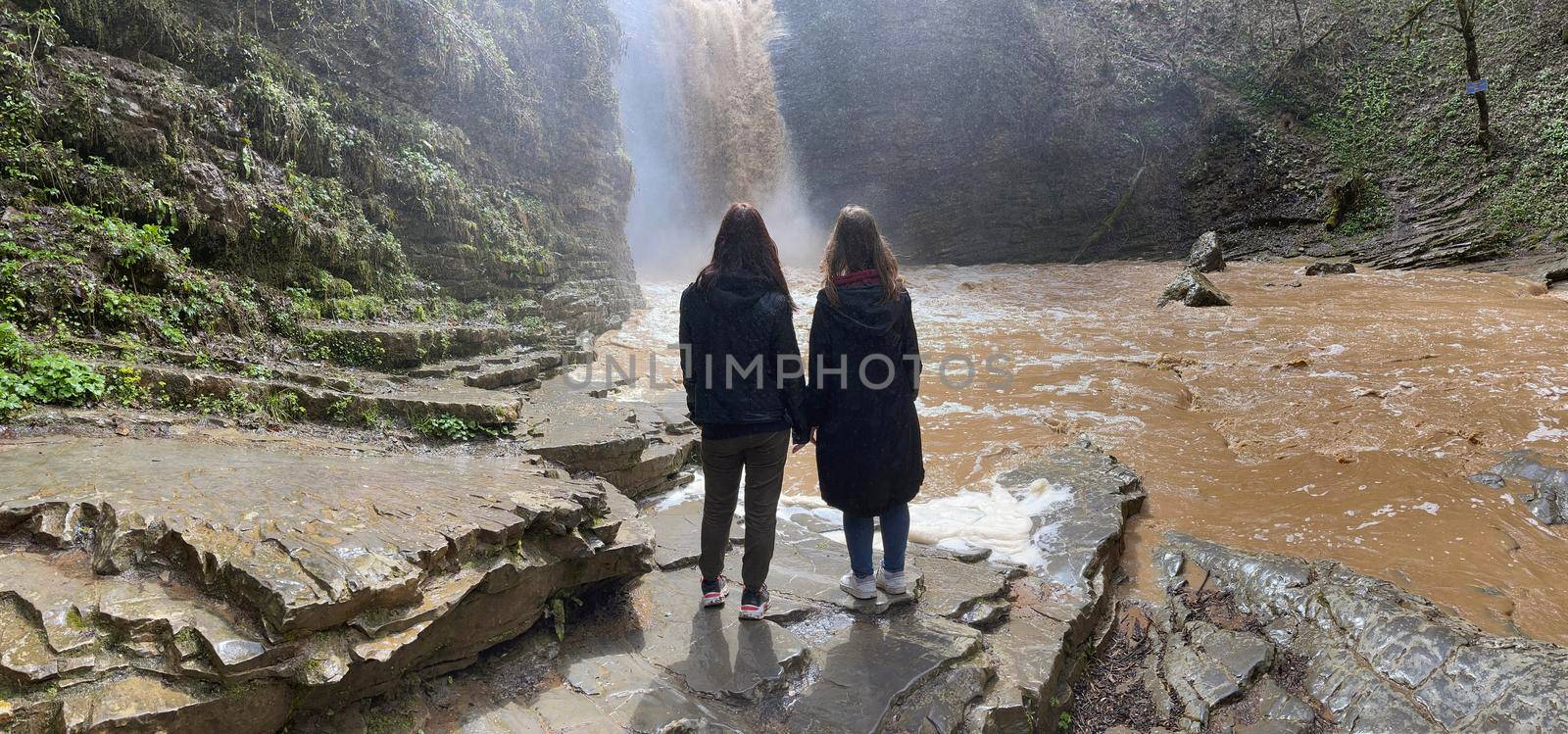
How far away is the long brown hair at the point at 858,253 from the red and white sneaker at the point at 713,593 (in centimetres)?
147

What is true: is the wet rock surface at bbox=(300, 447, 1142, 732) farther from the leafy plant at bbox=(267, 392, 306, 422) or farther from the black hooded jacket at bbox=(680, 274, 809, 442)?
the leafy plant at bbox=(267, 392, 306, 422)

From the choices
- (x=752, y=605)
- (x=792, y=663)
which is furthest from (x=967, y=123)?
(x=792, y=663)

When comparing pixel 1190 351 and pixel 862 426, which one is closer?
pixel 862 426

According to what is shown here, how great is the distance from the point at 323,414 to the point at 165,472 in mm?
2014

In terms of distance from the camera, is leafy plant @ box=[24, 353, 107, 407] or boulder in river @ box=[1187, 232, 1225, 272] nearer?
leafy plant @ box=[24, 353, 107, 407]

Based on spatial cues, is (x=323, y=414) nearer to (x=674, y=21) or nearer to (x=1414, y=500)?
(x=1414, y=500)

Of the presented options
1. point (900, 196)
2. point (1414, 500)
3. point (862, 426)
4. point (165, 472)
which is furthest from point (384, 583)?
point (900, 196)

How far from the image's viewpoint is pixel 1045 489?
18.2ft

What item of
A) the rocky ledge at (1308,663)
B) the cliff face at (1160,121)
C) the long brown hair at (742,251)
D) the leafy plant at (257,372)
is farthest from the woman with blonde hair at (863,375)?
the cliff face at (1160,121)

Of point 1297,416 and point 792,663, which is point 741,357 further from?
point 1297,416

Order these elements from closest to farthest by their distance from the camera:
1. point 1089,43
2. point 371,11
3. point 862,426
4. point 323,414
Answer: point 862,426 → point 323,414 → point 371,11 → point 1089,43

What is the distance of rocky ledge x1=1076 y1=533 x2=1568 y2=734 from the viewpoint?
10.0ft

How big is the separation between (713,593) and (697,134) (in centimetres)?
1722

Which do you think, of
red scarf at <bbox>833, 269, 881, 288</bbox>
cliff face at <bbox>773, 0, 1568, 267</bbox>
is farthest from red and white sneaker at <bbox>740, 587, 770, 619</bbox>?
cliff face at <bbox>773, 0, 1568, 267</bbox>
